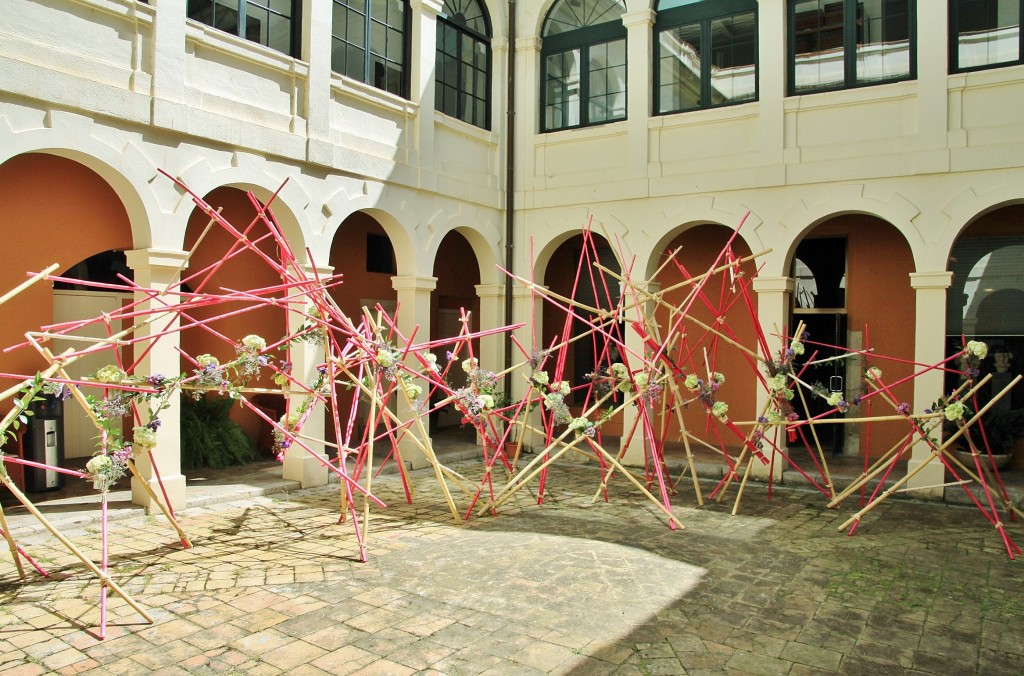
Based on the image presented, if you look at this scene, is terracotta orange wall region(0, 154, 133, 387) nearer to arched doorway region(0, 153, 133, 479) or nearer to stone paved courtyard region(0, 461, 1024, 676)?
arched doorway region(0, 153, 133, 479)

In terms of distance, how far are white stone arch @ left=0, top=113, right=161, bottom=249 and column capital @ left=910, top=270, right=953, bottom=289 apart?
8.31 meters

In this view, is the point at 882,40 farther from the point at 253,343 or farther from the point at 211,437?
the point at 211,437

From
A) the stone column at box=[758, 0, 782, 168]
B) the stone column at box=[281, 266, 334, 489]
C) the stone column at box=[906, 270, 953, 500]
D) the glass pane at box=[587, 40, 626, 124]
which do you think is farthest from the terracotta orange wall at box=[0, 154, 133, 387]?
the stone column at box=[906, 270, 953, 500]

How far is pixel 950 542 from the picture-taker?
23.6ft

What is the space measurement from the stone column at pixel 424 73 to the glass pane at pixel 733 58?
12.6ft

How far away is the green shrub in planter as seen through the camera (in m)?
9.87

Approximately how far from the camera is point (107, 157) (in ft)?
23.8

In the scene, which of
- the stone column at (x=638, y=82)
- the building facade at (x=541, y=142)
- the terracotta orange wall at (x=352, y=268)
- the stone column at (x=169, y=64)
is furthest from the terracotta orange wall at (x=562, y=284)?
the stone column at (x=169, y=64)

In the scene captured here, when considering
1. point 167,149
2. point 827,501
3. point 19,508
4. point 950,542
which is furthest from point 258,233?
point 950,542

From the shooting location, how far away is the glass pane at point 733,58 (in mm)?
10742

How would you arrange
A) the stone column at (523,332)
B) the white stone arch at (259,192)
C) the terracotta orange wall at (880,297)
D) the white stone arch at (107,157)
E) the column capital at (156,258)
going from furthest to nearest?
the stone column at (523,332), the terracotta orange wall at (880,297), the white stone arch at (259,192), the column capital at (156,258), the white stone arch at (107,157)

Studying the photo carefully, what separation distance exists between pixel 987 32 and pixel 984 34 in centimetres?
4

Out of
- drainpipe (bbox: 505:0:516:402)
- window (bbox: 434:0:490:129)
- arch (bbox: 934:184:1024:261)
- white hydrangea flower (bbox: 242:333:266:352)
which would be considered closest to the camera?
white hydrangea flower (bbox: 242:333:266:352)

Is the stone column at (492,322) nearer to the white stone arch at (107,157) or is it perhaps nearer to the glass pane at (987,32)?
the white stone arch at (107,157)
